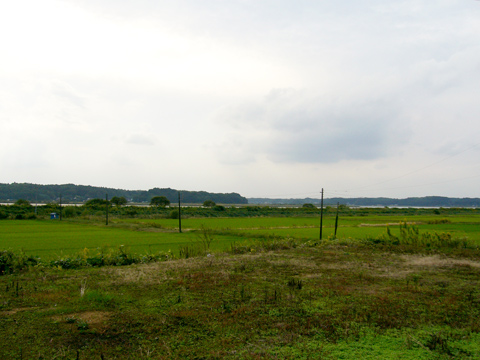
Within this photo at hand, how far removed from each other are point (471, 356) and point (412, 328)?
1.20m

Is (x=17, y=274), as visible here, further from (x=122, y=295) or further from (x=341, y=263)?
(x=341, y=263)

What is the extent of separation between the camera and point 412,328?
245 inches

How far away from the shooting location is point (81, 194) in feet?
443

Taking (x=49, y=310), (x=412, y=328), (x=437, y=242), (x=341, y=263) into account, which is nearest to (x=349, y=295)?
(x=412, y=328)

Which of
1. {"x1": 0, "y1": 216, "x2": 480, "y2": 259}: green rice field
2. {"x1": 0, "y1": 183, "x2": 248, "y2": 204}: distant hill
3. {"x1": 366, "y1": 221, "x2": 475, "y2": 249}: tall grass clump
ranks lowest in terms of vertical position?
{"x1": 0, "y1": 216, "x2": 480, "y2": 259}: green rice field

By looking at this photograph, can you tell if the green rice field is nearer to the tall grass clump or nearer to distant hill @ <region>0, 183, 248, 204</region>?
the tall grass clump

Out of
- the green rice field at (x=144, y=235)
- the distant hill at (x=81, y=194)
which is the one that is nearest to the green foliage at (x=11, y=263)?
the green rice field at (x=144, y=235)

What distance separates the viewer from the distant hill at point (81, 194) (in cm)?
12012

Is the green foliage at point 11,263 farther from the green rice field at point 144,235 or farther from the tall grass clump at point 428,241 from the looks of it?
the tall grass clump at point 428,241

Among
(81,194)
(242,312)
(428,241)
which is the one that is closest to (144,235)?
(428,241)

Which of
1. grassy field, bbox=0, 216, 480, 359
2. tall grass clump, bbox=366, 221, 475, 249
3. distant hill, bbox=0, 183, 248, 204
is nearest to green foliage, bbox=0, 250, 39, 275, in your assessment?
grassy field, bbox=0, 216, 480, 359

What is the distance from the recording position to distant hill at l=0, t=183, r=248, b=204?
120 m

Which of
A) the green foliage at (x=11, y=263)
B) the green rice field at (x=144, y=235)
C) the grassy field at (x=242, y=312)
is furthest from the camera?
the green rice field at (x=144, y=235)

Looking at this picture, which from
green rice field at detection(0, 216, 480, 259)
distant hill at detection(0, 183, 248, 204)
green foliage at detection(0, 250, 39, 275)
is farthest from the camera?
distant hill at detection(0, 183, 248, 204)
